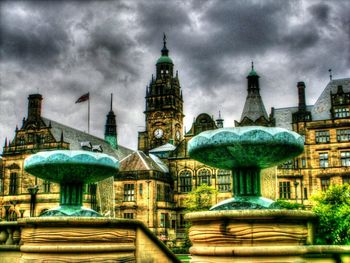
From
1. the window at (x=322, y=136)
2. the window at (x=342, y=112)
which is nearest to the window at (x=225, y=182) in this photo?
the window at (x=322, y=136)

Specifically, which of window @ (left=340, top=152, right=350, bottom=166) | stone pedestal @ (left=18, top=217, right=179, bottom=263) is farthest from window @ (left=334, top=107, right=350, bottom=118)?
stone pedestal @ (left=18, top=217, right=179, bottom=263)

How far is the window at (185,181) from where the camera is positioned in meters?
50.7

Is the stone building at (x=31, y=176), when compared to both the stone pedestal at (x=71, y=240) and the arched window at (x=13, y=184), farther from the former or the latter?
the stone pedestal at (x=71, y=240)

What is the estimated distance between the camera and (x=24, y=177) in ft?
168

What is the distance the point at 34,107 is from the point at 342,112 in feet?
112

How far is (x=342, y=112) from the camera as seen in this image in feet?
148

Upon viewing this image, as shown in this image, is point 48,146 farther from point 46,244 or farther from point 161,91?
point 46,244

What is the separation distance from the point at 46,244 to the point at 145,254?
8.04ft

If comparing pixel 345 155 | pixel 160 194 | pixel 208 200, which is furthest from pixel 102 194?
pixel 345 155

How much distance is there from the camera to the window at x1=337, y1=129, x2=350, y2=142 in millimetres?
44594

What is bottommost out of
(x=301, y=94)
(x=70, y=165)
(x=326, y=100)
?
(x=70, y=165)

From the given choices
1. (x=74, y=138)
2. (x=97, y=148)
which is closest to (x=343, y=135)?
(x=97, y=148)

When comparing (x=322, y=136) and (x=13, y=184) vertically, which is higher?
(x=322, y=136)

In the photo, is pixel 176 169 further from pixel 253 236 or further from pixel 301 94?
pixel 253 236
